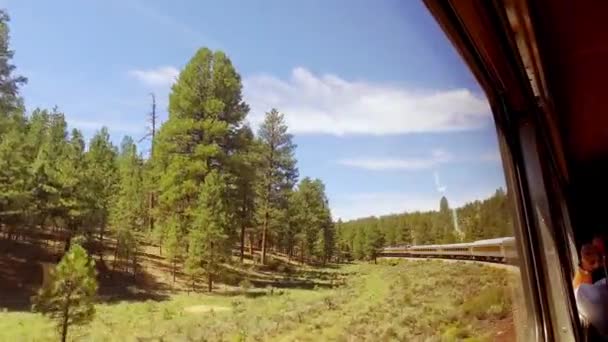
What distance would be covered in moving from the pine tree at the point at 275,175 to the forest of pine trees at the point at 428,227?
458 millimetres

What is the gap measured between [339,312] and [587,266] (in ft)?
3.97

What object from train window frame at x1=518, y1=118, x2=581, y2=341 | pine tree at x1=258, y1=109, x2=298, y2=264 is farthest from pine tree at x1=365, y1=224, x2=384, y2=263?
train window frame at x1=518, y1=118, x2=581, y2=341

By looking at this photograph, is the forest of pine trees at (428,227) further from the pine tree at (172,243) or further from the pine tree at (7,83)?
the pine tree at (7,83)

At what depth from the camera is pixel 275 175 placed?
2.50 meters

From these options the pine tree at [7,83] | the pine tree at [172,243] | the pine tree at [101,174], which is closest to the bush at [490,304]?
the pine tree at [172,243]

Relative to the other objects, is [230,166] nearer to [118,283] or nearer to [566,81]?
[118,283]

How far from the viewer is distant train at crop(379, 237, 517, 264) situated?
53.9 inches

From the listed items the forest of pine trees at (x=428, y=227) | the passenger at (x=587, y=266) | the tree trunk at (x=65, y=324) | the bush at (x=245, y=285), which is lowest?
the tree trunk at (x=65, y=324)

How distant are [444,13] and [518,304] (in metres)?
0.99

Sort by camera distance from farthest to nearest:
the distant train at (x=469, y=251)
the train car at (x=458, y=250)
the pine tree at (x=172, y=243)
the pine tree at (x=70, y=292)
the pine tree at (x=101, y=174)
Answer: the pine tree at (x=172, y=243)
the pine tree at (x=101, y=174)
the train car at (x=458, y=250)
the pine tree at (x=70, y=292)
the distant train at (x=469, y=251)

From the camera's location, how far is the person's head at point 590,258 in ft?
5.50

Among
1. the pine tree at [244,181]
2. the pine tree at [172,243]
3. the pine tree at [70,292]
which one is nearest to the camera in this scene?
the pine tree at [70,292]

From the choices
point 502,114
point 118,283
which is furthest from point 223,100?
point 502,114

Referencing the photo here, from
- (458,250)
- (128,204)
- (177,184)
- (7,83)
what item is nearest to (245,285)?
(177,184)
